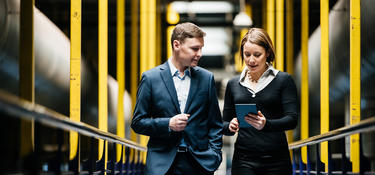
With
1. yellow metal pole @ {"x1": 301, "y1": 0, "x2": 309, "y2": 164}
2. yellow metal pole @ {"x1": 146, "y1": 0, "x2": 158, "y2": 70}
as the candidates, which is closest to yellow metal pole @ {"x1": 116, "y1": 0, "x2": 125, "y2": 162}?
yellow metal pole @ {"x1": 146, "y1": 0, "x2": 158, "y2": 70}

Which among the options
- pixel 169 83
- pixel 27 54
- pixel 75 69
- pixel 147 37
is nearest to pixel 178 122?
pixel 169 83

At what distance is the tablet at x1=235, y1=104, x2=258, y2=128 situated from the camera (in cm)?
375

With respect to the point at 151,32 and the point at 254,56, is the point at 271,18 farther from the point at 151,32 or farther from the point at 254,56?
the point at 254,56

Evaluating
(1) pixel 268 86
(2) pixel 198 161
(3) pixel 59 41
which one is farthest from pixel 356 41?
(3) pixel 59 41

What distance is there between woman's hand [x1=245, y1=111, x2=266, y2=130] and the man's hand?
38 cm

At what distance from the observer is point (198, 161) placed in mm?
3842

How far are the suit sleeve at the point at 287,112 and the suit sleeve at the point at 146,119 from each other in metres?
0.61

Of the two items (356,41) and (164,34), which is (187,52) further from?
(164,34)

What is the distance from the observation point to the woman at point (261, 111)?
3.80m

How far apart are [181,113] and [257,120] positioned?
1.58ft

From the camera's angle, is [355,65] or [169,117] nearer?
[169,117]

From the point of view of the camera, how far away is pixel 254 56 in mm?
3984

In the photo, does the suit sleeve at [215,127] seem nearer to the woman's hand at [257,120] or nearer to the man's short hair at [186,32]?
the woman's hand at [257,120]

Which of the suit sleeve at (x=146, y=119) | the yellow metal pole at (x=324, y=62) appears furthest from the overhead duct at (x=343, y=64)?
the suit sleeve at (x=146, y=119)
